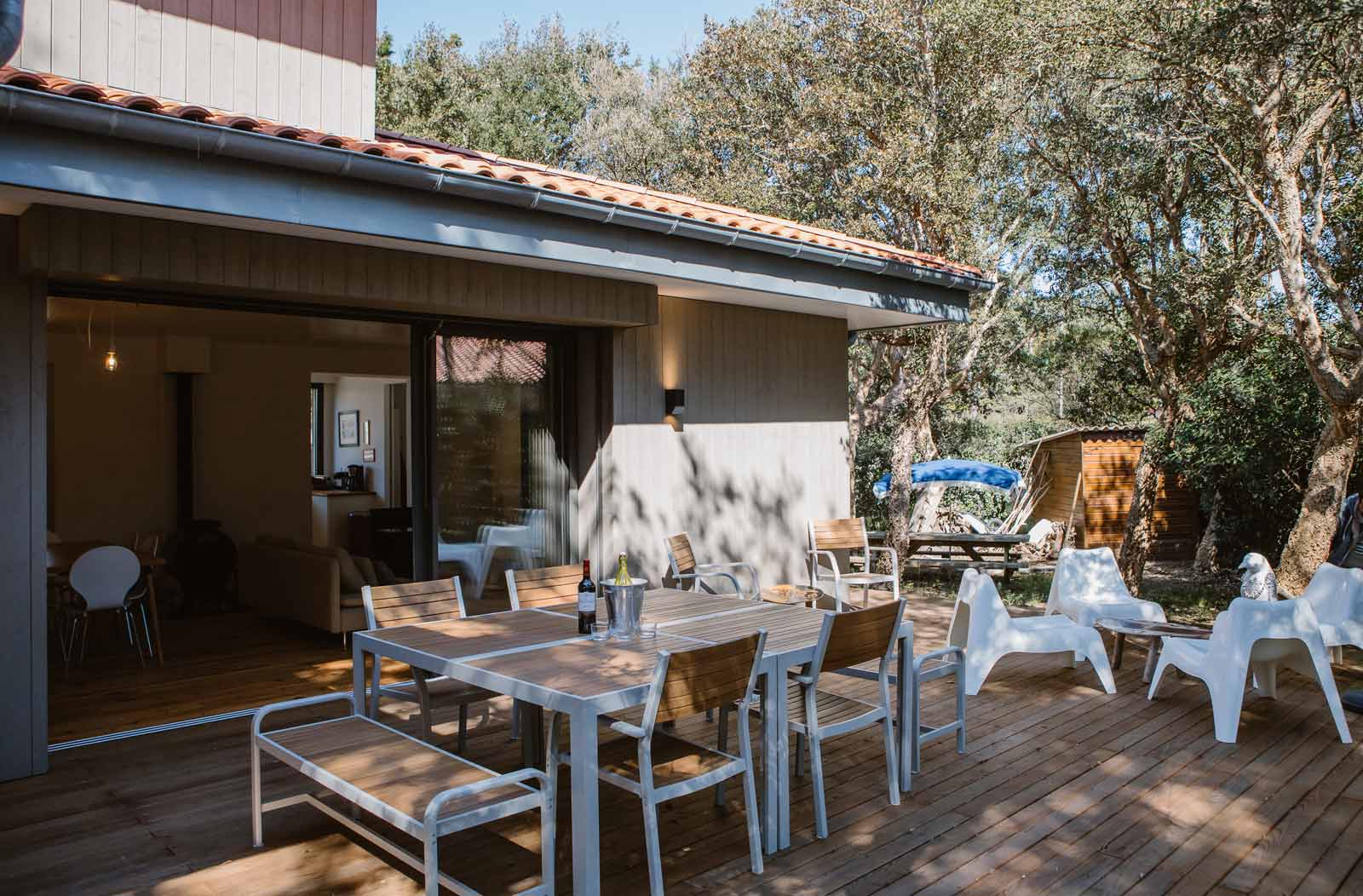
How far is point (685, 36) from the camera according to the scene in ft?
55.2

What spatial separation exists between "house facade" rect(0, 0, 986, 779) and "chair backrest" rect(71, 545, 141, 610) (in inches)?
38.7

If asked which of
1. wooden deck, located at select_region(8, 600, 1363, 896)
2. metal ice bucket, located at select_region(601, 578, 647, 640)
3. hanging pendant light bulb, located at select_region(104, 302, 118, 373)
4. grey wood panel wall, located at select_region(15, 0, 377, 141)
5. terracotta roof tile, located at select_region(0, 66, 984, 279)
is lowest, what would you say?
wooden deck, located at select_region(8, 600, 1363, 896)

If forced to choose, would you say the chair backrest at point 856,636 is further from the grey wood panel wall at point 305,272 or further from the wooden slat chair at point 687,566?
the grey wood panel wall at point 305,272

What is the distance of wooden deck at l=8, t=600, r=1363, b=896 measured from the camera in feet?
10.1

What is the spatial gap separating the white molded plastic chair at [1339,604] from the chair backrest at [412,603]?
15.7 ft

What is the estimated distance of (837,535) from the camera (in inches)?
306

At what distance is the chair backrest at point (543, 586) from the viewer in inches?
178

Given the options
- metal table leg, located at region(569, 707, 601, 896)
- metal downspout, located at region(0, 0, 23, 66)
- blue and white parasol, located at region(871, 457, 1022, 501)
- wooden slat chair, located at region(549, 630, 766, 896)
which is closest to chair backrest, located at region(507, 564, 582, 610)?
wooden slat chair, located at region(549, 630, 766, 896)

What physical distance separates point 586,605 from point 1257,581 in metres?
3.70

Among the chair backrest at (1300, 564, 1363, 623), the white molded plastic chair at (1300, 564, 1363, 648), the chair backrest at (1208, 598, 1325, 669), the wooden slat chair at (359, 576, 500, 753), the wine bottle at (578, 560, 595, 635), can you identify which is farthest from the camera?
the chair backrest at (1300, 564, 1363, 623)

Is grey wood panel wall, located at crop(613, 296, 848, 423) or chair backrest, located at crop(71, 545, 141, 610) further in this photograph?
grey wood panel wall, located at crop(613, 296, 848, 423)

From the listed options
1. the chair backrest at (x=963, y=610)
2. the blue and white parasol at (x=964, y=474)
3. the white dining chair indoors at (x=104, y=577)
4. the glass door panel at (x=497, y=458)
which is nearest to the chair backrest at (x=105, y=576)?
the white dining chair indoors at (x=104, y=577)

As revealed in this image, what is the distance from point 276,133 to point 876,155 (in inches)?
308

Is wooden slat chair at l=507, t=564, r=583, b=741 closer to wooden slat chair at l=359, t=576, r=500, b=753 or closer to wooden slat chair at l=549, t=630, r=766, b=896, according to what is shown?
wooden slat chair at l=359, t=576, r=500, b=753
